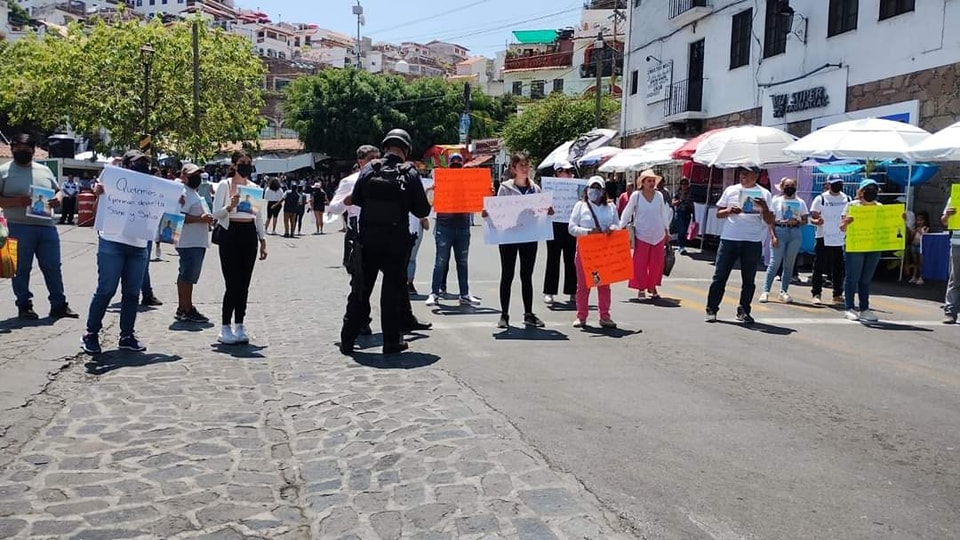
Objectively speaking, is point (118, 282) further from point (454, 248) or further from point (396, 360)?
point (454, 248)

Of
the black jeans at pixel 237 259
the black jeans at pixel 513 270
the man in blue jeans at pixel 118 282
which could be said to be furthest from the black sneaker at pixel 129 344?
the black jeans at pixel 513 270

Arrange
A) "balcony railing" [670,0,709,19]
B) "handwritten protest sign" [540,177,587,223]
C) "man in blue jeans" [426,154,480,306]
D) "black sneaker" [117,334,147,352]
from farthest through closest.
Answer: "balcony railing" [670,0,709,19] < "handwritten protest sign" [540,177,587,223] < "man in blue jeans" [426,154,480,306] < "black sneaker" [117,334,147,352]

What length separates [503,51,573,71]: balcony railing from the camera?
226 feet

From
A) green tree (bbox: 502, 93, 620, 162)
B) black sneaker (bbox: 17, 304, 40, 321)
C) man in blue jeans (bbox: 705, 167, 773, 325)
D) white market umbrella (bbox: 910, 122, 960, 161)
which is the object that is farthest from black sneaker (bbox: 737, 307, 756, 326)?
green tree (bbox: 502, 93, 620, 162)

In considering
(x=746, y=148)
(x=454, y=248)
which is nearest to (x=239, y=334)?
(x=454, y=248)

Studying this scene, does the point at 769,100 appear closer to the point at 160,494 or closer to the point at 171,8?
the point at 160,494

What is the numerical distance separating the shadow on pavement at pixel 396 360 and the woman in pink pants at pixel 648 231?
4.19m

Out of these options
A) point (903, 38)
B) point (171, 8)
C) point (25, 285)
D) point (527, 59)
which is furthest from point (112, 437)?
point (171, 8)

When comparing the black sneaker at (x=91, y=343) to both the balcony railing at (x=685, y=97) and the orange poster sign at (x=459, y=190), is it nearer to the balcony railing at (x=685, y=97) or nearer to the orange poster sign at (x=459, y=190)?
the orange poster sign at (x=459, y=190)

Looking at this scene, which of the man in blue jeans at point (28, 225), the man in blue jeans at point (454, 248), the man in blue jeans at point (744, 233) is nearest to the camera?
the man in blue jeans at point (28, 225)

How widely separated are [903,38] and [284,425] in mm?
16141

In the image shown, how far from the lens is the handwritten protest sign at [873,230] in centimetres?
988

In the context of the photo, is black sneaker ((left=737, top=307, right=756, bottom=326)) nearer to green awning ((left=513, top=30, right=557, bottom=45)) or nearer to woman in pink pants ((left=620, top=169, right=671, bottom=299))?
woman in pink pants ((left=620, top=169, right=671, bottom=299))

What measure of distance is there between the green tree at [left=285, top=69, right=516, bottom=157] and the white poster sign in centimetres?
2764
